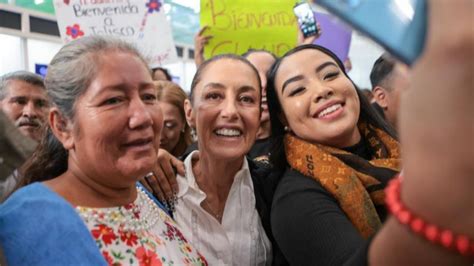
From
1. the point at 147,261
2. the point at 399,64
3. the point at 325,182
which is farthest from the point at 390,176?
the point at 399,64

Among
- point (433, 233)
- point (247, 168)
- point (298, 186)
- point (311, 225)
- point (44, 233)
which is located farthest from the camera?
point (247, 168)

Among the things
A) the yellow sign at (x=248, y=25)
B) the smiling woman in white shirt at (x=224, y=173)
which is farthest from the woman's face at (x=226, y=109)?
the yellow sign at (x=248, y=25)

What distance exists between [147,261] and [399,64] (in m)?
0.79

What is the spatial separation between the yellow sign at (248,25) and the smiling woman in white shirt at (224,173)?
0.87 meters

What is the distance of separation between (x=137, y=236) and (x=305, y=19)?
1.79 meters

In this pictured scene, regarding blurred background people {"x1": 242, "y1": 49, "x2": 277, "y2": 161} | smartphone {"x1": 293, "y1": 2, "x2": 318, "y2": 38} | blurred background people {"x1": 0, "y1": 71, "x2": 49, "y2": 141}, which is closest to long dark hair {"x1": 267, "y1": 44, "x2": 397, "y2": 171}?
blurred background people {"x1": 242, "y1": 49, "x2": 277, "y2": 161}

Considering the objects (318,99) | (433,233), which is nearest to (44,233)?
(433,233)

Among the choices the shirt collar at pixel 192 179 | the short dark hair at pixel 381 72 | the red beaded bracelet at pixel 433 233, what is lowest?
the shirt collar at pixel 192 179

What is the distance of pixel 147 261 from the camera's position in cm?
104

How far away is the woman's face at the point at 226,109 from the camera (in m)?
1.59

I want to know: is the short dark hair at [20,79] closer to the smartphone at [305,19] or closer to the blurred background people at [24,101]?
the blurred background people at [24,101]

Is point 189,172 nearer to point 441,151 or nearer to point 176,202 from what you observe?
point 176,202

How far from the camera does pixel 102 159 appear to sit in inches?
42.0

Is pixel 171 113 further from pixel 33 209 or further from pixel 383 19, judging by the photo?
pixel 383 19
